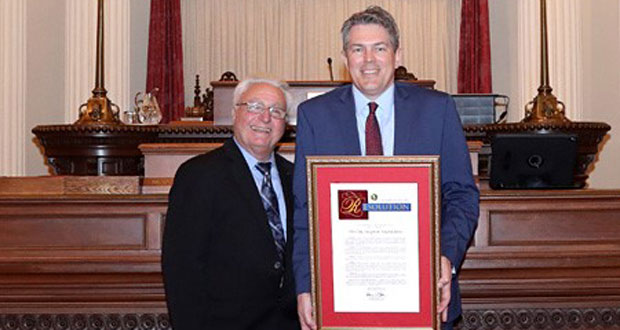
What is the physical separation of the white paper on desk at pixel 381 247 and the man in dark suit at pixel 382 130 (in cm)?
14

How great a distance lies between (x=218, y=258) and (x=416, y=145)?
0.78 metres

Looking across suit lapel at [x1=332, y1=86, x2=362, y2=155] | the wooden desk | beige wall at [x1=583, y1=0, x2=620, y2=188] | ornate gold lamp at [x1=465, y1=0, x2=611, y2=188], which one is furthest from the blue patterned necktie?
beige wall at [x1=583, y1=0, x2=620, y2=188]

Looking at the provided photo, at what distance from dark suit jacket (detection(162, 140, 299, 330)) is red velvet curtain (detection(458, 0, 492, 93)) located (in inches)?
283

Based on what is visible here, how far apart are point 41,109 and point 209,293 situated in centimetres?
550

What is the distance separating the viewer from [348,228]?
2.40 meters

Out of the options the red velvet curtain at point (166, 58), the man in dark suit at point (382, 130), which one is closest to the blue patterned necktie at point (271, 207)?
the man in dark suit at point (382, 130)

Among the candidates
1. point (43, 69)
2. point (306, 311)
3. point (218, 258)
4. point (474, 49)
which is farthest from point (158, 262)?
point (474, 49)

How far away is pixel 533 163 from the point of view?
390cm

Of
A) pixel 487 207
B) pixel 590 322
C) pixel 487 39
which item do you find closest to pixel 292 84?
pixel 487 207

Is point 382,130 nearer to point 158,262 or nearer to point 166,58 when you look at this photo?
point 158,262

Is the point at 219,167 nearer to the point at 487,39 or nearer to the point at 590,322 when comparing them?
the point at 590,322

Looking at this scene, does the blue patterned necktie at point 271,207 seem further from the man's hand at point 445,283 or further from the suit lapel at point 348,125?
the man's hand at point 445,283

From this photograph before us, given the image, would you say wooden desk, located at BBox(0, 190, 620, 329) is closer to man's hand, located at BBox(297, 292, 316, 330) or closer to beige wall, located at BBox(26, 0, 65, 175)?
man's hand, located at BBox(297, 292, 316, 330)

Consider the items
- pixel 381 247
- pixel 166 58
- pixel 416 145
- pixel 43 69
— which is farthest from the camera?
pixel 166 58
